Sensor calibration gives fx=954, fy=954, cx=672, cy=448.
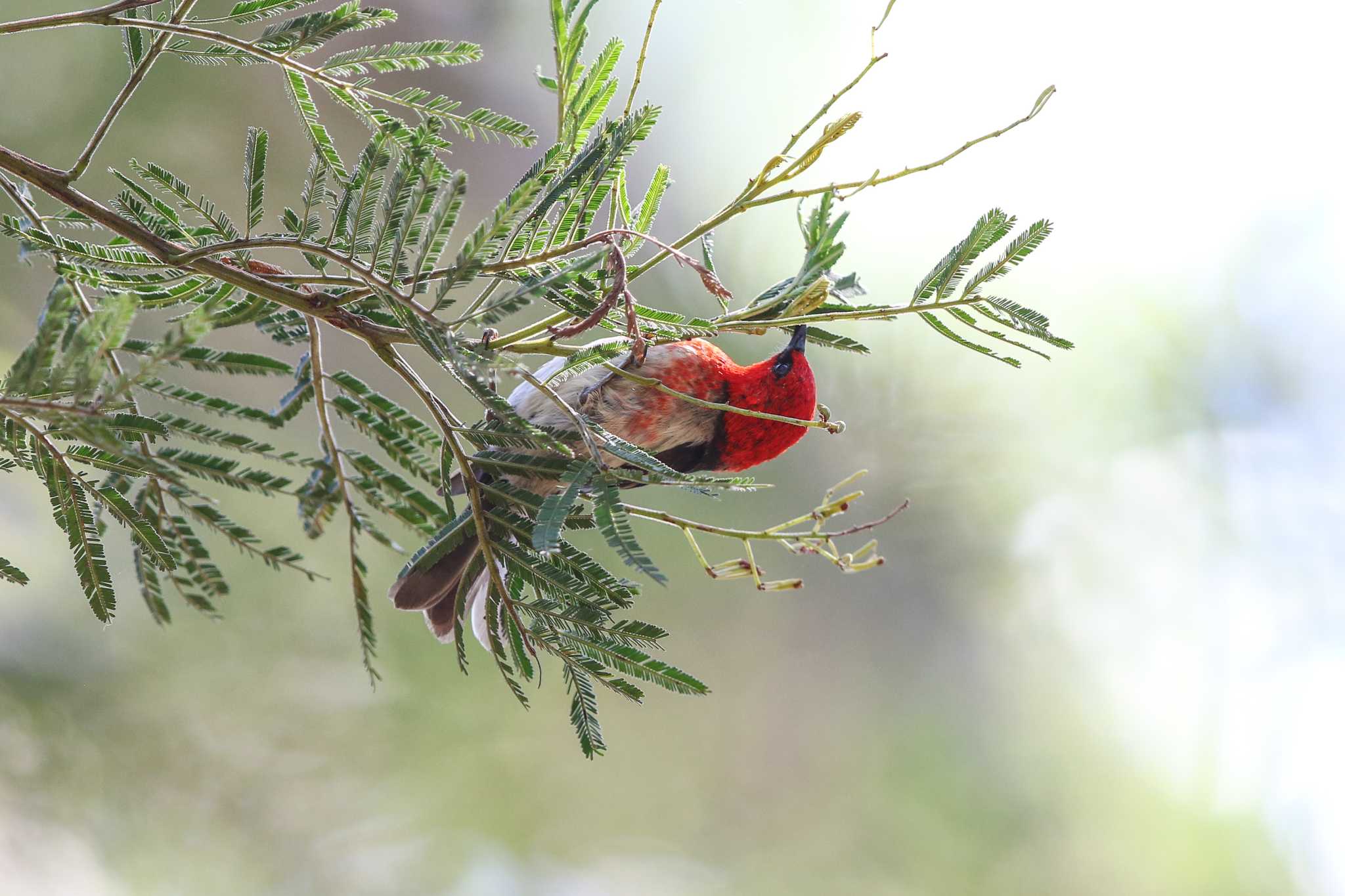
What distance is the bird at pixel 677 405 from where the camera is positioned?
86 cm

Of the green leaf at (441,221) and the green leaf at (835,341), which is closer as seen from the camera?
the green leaf at (441,221)

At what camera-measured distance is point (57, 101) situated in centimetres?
196

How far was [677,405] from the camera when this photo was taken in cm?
88

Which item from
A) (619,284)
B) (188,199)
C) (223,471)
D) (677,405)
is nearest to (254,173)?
(188,199)

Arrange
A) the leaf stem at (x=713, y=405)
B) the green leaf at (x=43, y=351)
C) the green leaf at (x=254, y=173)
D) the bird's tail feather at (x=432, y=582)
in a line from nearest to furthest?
the green leaf at (x=43, y=351), the leaf stem at (x=713, y=405), the green leaf at (x=254, y=173), the bird's tail feather at (x=432, y=582)

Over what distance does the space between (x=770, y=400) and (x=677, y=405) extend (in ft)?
0.28

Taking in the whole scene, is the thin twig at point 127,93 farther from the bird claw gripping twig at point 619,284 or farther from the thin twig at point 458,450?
the bird claw gripping twig at point 619,284

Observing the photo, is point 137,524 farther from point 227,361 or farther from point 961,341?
point 961,341

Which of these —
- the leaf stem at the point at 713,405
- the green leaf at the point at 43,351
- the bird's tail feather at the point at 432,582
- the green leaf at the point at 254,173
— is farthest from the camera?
the bird's tail feather at the point at 432,582

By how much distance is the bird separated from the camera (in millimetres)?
864

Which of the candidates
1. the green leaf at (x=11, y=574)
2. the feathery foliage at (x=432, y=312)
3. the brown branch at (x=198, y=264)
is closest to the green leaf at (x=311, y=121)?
the feathery foliage at (x=432, y=312)

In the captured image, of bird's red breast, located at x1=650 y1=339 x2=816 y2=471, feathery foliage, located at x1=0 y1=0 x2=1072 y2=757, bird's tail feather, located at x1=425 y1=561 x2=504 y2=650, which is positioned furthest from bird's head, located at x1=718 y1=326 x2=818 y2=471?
bird's tail feather, located at x1=425 y1=561 x2=504 y2=650

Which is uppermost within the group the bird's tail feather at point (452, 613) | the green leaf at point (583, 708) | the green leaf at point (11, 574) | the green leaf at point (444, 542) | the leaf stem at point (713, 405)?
the leaf stem at point (713, 405)

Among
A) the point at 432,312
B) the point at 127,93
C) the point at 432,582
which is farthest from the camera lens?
the point at 432,582
